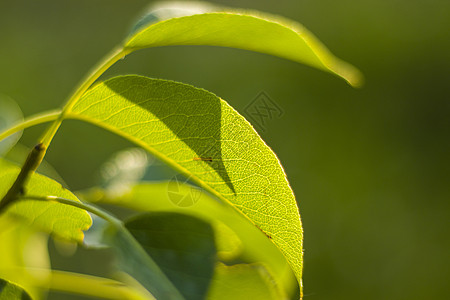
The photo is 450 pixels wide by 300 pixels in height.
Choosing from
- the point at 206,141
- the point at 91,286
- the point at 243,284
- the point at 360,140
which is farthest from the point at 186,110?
the point at 360,140

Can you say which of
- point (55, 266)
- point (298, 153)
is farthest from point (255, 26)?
point (55, 266)

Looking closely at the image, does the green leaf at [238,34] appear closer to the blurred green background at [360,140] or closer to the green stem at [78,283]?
the green stem at [78,283]

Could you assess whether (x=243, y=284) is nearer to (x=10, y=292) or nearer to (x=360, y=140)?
(x=10, y=292)

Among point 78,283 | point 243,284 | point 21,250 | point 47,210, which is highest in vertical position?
point 243,284

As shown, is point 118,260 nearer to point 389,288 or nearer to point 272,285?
point 272,285

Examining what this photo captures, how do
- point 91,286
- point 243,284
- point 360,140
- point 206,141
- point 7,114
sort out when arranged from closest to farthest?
1. point 206,141
2. point 243,284
3. point 91,286
4. point 7,114
5. point 360,140

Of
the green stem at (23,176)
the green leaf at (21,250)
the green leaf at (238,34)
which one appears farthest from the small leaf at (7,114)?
the green leaf at (238,34)

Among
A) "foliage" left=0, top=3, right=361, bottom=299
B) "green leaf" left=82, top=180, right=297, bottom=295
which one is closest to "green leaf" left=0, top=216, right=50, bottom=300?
"green leaf" left=82, top=180, right=297, bottom=295
